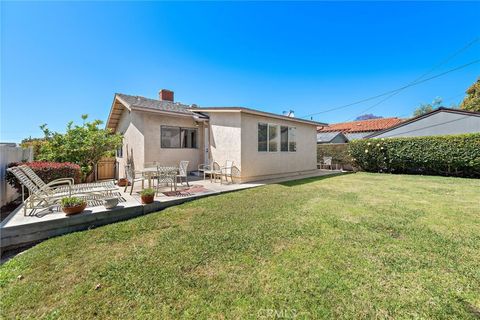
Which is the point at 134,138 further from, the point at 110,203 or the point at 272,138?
the point at 272,138

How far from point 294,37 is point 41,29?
1563 centimetres

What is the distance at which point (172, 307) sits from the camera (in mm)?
2289

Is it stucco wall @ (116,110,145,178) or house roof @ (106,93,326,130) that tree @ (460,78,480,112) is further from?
stucco wall @ (116,110,145,178)

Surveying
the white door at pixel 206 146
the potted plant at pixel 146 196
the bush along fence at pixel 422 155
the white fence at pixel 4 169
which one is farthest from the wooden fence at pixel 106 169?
the bush along fence at pixel 422 155

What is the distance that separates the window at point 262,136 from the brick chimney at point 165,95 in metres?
9.75

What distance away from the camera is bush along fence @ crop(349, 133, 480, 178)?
11.9 metres

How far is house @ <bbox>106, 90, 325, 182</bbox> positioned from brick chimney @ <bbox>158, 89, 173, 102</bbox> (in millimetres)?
3793

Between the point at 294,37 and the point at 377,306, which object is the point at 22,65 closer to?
the point at 377,306

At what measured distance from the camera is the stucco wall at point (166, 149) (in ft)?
33.8

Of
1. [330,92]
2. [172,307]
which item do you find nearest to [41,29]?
[172,307]

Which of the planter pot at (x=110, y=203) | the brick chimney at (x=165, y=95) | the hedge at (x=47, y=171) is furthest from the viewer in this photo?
the brick chimney at (x=165, y=95)

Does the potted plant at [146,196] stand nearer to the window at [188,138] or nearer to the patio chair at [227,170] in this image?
the patio chair at [227,170]

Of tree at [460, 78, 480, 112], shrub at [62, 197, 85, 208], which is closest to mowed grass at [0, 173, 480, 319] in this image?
shrub at [62, 197, 85, 208]

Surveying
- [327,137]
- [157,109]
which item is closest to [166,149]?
[157,109]
